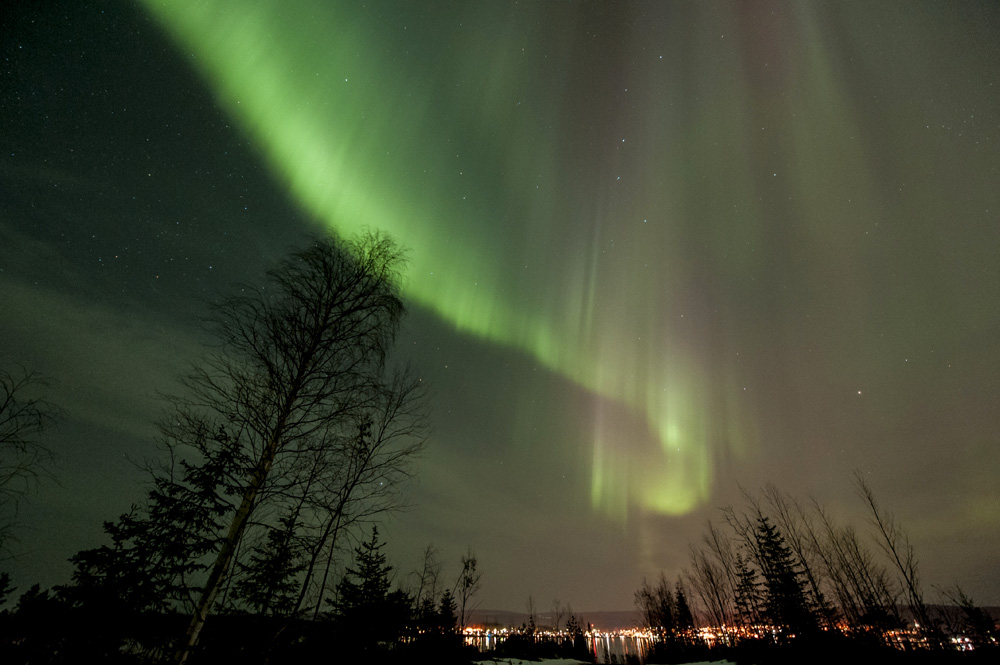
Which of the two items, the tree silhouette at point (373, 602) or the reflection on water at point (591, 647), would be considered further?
the reflection on water at point (591, 647)

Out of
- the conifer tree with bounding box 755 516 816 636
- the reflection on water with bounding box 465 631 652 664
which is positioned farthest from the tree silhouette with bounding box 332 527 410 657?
the conifer tree with bounding box 755 516 816 636

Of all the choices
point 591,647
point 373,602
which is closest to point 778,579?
point 591,647

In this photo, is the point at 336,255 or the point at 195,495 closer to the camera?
the point at 195,495

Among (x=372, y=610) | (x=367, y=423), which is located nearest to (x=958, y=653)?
(x=367, y=423)

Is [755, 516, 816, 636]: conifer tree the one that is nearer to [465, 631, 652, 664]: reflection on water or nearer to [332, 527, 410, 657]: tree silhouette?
[465, 631, 652, 664]: reflection on water

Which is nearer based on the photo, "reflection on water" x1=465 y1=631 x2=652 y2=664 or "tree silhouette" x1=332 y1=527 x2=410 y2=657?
"tree silhouette" x1=332 y1=527 x2=410 y2=657

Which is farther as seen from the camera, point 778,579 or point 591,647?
point 591,647

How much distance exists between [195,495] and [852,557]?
42143 mm

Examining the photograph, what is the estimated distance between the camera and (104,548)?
17.3 m

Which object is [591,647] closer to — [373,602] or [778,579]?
[778,579]

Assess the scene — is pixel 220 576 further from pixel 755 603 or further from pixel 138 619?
pixel 755 603

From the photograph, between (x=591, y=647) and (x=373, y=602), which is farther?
(x=591, y=647)

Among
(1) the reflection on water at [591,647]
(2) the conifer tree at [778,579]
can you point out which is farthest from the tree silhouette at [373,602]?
(2) the conifer tree at [778,579]

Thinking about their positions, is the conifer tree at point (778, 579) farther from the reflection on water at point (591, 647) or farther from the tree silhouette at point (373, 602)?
the tree silhouette at point (373, 602)
